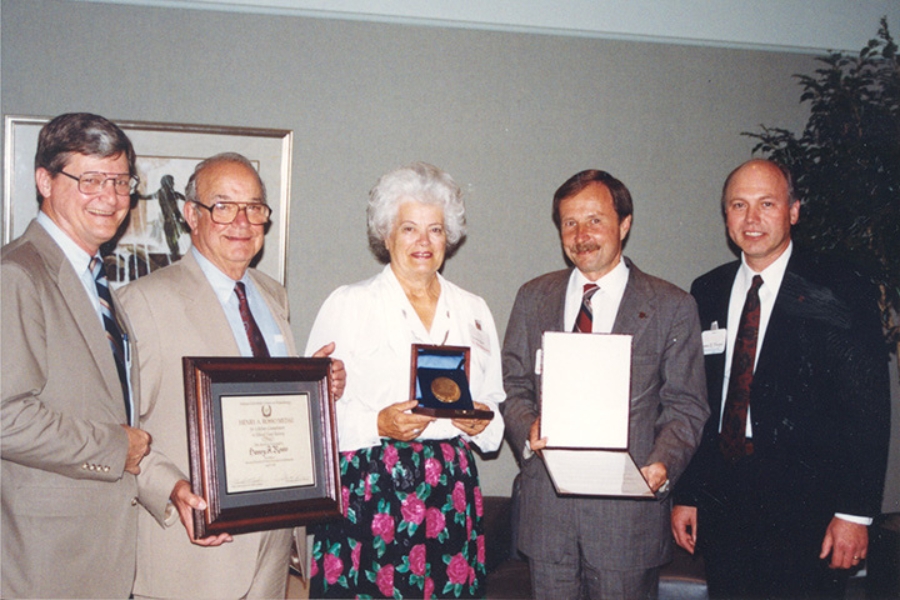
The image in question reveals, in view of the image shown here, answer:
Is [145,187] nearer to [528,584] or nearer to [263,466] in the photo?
[263,466]

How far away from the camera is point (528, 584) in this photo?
3.27m

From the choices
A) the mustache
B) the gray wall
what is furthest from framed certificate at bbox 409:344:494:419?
the gray wall

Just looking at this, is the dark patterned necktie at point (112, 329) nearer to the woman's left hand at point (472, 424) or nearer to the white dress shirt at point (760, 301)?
the woman's left hand at point (472, 424)

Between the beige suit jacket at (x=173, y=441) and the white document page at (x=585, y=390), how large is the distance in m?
1.13

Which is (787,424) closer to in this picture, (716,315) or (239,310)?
(716,315)

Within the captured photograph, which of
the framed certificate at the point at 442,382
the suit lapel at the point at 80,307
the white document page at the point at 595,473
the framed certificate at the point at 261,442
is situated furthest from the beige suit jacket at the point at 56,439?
the white document page at the point at 595,473

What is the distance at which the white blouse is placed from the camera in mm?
2486

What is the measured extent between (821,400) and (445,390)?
1522 millimetres

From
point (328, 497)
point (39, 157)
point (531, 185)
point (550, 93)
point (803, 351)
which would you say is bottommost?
point (328, 497)

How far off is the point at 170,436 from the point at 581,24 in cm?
342

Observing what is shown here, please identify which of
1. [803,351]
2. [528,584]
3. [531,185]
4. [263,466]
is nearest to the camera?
[263,466]

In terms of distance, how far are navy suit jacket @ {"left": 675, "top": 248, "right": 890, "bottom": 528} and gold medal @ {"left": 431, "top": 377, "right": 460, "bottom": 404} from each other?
1.21 meters

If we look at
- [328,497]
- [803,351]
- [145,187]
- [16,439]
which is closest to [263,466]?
[328,497]

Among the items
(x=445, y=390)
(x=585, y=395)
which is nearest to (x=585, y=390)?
(x=585, y=395)
